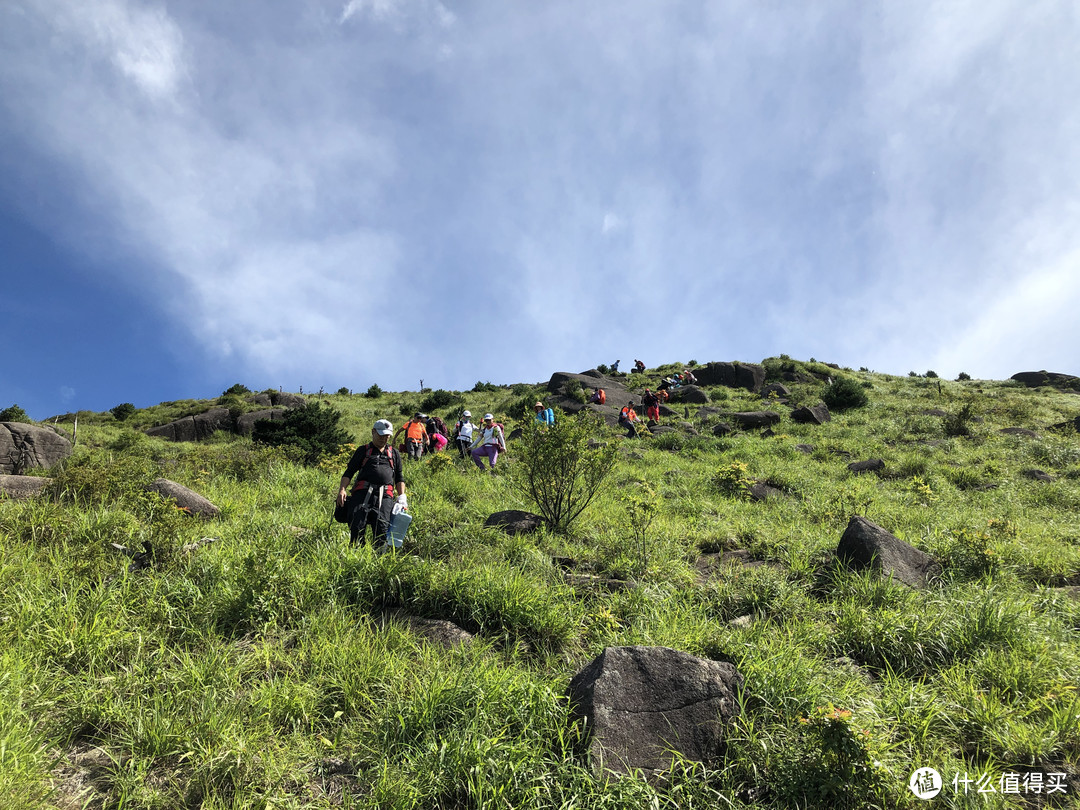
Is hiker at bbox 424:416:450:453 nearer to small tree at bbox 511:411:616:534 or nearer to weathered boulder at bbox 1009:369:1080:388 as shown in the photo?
small tree at bbox 511:411:616:534

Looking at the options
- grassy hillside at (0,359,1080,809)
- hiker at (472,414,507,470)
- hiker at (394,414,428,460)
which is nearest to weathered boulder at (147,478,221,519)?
grassy hillside at (0,359,1080,809)

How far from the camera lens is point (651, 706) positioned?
112 inches

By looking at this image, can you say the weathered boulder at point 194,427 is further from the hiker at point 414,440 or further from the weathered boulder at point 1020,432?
the weathered boulder at point 1020,432

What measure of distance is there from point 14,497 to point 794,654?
9.39 metres

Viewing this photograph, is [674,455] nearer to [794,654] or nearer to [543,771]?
[794,654]

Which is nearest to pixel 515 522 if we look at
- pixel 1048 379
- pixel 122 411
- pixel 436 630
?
pixel 436 630

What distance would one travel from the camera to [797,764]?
2484 millimetres

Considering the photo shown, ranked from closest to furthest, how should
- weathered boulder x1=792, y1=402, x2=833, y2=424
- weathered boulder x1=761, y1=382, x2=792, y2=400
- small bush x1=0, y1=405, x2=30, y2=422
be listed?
weathered boulder x1=792, y1=402, x2=833, y2=424
small bush x1=0, y1=405, x2=30, y2=422
weathered boulder x1=761, y1=382, x2=792, y2=400

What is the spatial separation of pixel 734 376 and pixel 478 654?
30.6 m

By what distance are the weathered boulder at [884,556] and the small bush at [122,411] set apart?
34.7 m

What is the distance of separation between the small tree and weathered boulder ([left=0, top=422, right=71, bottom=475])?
444 inches

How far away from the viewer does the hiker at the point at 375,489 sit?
5.36 m

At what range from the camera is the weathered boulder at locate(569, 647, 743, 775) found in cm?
264

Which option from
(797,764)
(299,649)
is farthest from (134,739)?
(797,764)
